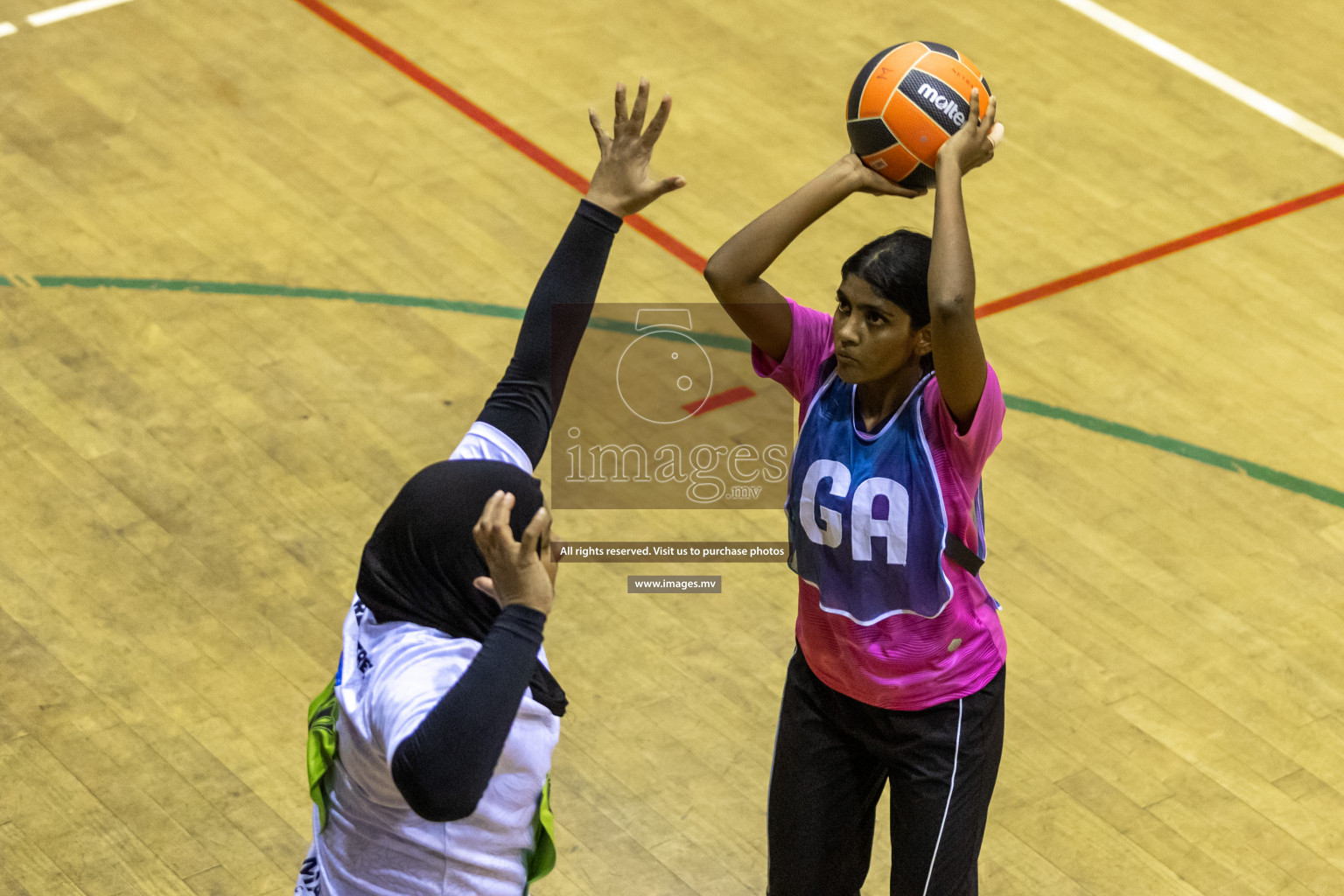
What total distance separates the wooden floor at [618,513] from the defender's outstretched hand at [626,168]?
1850 mm

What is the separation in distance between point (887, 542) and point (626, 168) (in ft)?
2.82

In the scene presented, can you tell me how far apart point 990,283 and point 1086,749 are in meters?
2.49

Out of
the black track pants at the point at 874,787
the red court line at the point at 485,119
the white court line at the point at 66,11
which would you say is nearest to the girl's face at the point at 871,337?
the black track pants at the point at 874,787

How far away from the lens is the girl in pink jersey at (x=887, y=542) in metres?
2.99

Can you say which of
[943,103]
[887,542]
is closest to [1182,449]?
[943,103]

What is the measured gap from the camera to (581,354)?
5.86 metres

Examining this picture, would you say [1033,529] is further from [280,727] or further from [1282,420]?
[280,727]

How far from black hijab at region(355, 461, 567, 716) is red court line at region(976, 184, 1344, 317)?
13.5ft

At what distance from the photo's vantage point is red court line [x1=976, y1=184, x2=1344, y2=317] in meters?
6.32

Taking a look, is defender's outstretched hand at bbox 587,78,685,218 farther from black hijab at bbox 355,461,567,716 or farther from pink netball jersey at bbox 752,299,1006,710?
black hijab at bbox 355,461,567,716

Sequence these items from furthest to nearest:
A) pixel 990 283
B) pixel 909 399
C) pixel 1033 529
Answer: pixel 990 283, pixel 1033 529, pixel 909 399

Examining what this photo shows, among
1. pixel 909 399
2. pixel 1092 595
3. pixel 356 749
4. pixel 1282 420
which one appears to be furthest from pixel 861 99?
pixel 1282 420

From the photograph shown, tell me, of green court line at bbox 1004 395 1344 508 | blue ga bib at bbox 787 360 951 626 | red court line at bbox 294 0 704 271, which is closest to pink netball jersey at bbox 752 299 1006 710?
blue ga bib at bbox 787 360 951 626

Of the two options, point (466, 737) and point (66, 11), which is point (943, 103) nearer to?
point (466, 737)
